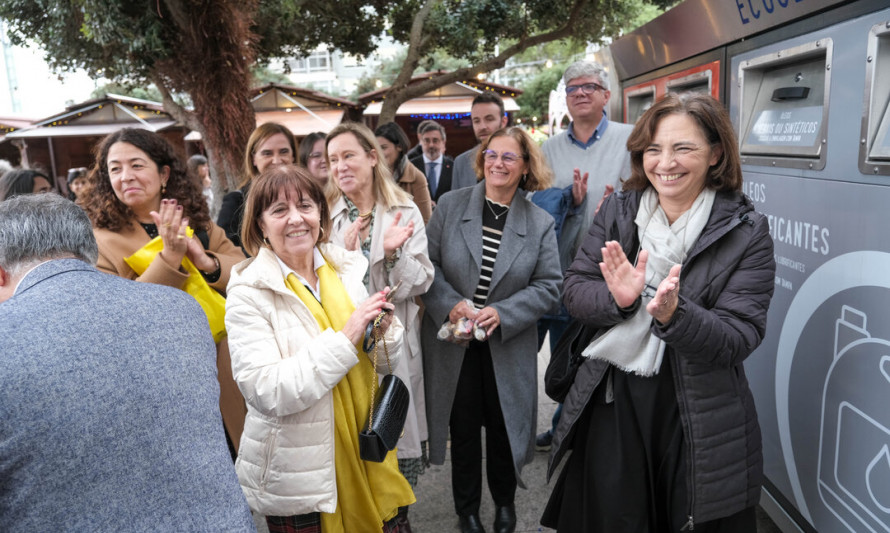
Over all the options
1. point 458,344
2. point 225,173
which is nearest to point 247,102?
point 225,173

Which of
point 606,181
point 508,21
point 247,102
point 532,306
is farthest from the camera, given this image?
point 508,21

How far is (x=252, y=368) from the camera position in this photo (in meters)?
1.99

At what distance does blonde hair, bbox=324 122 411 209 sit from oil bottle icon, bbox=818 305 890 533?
6.29 feet

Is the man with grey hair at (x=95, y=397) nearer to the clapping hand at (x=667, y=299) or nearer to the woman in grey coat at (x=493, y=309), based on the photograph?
the clapping hand at (x=667, y=299)

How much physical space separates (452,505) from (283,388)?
181cm

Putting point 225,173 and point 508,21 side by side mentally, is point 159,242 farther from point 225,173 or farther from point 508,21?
point 508,21

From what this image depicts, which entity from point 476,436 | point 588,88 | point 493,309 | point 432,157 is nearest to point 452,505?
point 476,436

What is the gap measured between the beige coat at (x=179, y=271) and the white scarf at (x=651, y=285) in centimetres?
164

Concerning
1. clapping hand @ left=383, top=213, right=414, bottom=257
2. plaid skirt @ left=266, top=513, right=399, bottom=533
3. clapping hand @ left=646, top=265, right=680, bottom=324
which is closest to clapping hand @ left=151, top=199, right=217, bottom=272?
clapping hand @ left=383, top=213, right=414, bottom=257

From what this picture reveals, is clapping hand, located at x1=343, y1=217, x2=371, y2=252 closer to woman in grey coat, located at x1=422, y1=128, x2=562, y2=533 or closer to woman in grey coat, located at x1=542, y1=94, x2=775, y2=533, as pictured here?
woman in grey coat, located at x1=422, y1=128, x2=562, y2=533

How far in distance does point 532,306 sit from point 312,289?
1.06m

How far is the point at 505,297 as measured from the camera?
2875mm

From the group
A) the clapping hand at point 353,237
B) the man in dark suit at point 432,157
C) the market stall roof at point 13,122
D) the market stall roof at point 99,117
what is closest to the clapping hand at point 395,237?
the clapping hand at point 353,237

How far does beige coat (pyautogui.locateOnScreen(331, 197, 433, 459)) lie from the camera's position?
2.72 meters
